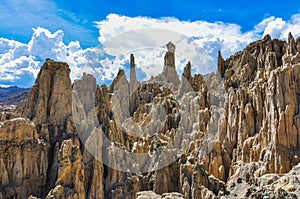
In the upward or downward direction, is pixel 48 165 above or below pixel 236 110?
below

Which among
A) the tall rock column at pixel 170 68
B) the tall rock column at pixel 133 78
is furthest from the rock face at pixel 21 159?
the tall rock column at pixel 170 68

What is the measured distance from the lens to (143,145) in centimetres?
4522

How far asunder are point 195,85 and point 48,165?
157ft

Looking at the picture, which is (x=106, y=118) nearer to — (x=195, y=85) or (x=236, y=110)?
(x=236, y=110)

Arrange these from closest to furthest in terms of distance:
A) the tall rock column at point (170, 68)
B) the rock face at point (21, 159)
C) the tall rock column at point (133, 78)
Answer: the rock face at point (21, 159)
the tall rock column at point (133, 78)
the tall rock column at point (170, 68)

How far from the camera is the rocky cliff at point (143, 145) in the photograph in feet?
109

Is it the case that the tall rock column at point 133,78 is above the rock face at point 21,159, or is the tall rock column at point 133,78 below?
above

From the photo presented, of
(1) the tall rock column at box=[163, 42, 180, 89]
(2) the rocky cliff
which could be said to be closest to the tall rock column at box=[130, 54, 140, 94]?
(1) the tall rock column at box=[163, 42, 180, 89]

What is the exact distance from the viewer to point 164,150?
1582 inches

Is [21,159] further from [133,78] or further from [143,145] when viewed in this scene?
[133,78]

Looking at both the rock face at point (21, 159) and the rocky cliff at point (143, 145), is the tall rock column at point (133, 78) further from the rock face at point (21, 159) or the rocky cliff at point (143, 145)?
the rock face at point (21, 159)

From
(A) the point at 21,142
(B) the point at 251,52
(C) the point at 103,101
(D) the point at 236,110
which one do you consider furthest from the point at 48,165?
(B) the point at 251,52

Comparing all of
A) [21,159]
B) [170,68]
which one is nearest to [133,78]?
[170,68]

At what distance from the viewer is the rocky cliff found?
3322 cm
